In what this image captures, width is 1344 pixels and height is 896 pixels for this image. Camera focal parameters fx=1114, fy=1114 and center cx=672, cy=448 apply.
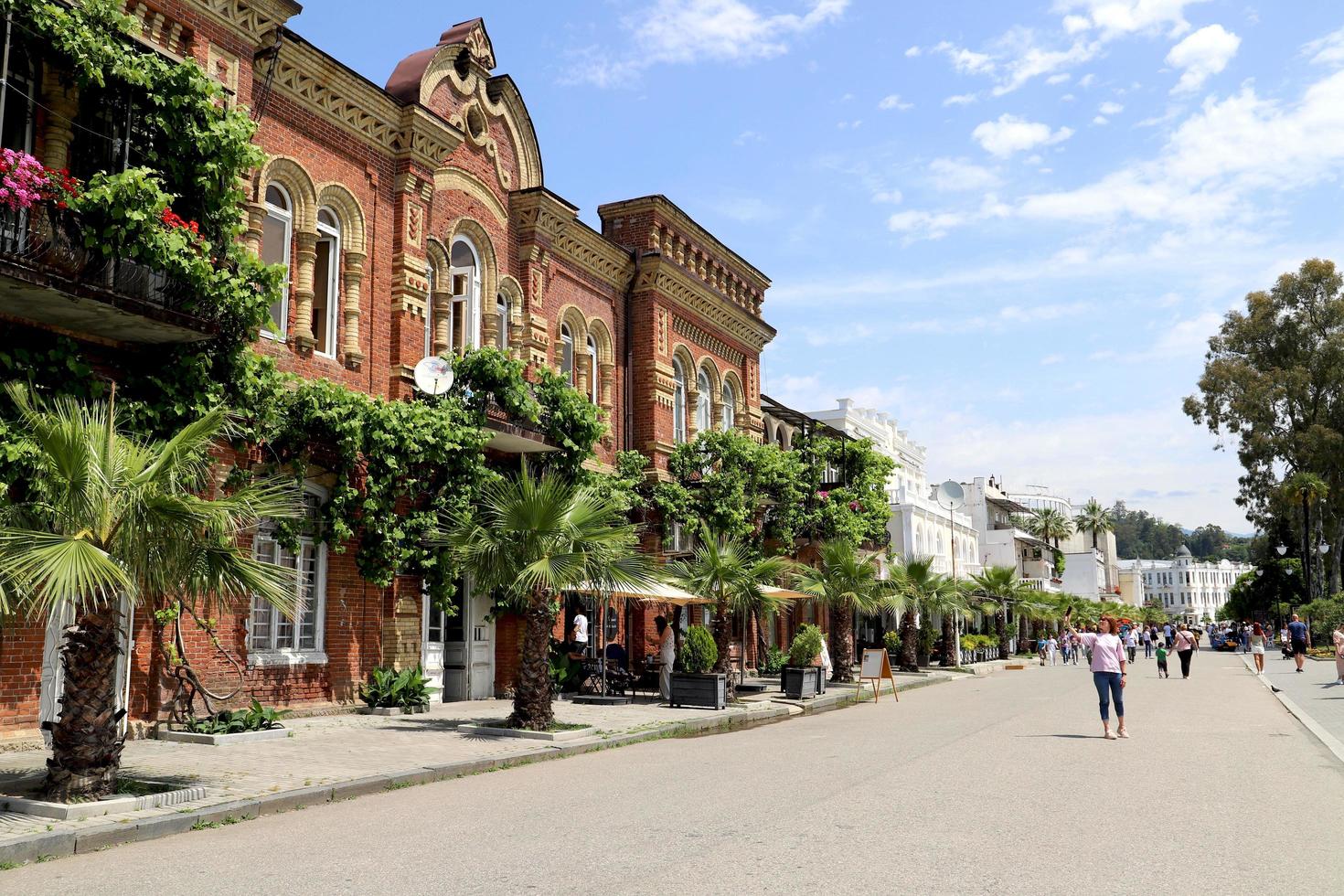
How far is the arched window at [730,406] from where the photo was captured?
31.5m

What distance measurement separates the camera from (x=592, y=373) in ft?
84.4

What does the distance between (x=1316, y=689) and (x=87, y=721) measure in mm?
25205

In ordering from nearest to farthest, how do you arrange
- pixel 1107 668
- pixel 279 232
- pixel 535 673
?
pixel 535 673
pixel 1107 668
pixel 279 232

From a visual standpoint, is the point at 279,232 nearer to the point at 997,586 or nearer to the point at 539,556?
the point at 539,556

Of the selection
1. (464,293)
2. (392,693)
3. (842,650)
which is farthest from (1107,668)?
(842,650)

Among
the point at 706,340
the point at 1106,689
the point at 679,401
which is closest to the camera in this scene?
the point at 1106,689

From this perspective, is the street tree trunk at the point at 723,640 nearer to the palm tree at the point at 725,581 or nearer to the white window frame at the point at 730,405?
the palm tree at the point at 725,581

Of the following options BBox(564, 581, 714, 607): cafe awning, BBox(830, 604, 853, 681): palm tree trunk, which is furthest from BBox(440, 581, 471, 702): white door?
BBox(830, 604, 853, 681): palm tree trunk

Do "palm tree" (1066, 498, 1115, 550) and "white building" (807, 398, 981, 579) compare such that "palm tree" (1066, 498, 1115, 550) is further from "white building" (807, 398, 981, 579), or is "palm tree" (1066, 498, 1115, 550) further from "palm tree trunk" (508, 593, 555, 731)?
"palm tree trunk" (508, 593, 555, 731)

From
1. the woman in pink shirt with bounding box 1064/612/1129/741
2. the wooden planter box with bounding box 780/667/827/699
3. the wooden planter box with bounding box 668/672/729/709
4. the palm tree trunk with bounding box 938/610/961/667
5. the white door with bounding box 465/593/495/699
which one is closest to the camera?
the woman in pink shirt with bounding box 1064/612/1129/741

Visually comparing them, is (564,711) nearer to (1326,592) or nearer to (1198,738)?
(1198,738)

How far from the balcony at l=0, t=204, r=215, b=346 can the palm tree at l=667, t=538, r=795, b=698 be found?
10.6 meters

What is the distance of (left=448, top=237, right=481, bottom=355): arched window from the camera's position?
21109mm

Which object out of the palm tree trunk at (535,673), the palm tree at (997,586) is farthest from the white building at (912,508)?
the palm tree trunk at (535,673)
